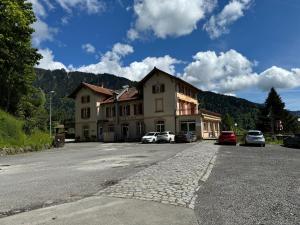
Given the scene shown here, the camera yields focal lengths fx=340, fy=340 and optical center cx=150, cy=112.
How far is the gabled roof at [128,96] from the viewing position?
174 ft

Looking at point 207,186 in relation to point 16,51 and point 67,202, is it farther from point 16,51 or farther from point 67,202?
point 16,51

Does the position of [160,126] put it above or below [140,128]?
above

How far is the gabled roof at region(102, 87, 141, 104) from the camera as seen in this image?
53.1 m

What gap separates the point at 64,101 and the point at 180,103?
14154 centimetres

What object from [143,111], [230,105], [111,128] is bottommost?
[111,128]

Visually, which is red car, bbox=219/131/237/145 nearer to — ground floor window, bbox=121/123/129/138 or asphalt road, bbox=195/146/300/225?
ground floor window, bbox=121/123/129/138

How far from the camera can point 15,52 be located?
31.7 metres

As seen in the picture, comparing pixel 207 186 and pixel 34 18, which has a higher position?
pixel 34 18

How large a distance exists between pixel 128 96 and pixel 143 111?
563 cm

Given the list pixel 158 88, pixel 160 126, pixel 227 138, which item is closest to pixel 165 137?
pixel 160 126

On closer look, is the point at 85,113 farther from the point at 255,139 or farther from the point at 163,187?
the point at 163,187

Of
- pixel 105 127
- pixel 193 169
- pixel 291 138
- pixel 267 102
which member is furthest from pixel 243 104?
pixel 193 169

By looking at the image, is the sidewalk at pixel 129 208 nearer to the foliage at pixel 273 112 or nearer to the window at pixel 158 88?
the window at pixel 158 88

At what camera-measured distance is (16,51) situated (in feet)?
104
